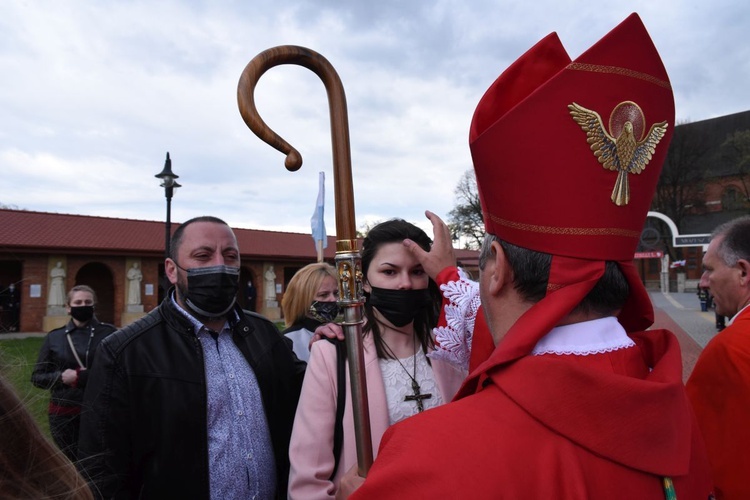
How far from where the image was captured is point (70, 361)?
4.68 meters

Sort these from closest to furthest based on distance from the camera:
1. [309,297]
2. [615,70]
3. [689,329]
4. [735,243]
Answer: [615,70] < [735,243] < [309,297] < [689,329]

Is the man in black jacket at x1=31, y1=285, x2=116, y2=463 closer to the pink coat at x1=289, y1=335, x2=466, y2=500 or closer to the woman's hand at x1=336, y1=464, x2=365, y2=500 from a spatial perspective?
the pink coat at x1=289, y1=335, x2=466, y2=500

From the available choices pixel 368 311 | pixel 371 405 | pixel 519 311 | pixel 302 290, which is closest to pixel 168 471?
pixel 371 405

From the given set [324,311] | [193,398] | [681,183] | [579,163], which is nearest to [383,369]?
[193,398]

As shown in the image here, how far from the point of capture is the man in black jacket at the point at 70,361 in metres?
4.18

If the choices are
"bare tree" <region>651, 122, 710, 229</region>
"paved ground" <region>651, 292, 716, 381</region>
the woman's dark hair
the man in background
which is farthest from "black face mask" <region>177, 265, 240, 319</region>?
"bare tree" <region>651, 122, 710, 229</region>

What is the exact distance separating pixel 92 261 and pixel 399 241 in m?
23.0

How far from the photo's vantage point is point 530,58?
4.00 feet

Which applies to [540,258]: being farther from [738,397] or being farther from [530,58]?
[738,397]

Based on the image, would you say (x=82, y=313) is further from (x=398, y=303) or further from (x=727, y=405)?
(x=727, y=405)

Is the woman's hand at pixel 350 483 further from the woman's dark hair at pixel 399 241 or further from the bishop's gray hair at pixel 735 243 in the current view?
the bishop's gray hair at pixel 735 243

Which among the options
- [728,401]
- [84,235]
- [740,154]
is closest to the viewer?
[728,401]

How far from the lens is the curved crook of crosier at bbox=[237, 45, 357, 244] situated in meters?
1.55

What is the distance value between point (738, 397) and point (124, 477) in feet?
9.07
